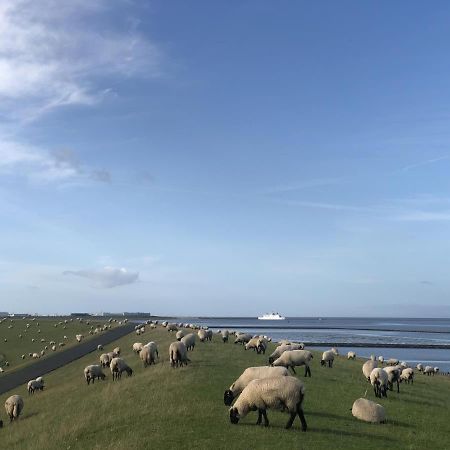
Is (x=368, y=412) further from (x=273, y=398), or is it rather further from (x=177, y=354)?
(x=177, y=354)

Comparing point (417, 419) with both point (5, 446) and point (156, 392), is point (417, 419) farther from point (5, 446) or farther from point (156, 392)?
point (5, 446)

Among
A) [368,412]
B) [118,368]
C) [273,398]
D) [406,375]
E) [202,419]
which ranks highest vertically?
[273,398]

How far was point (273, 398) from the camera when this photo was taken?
18.1 metres

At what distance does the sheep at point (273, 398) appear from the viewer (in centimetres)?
Result: 1783

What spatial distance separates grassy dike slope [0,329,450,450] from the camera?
17.5m

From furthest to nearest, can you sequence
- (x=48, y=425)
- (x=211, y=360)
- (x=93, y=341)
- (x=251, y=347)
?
(x=93, y=341) < (x=251, y=347) < (x=211, y=360) < (x=48, y=425)

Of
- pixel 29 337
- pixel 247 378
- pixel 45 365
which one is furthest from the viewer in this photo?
pixel 29 337

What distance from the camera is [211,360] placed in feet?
122

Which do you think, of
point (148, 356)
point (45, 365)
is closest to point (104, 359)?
point (148, 356)

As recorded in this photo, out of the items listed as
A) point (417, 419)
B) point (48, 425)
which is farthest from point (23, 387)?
point (417, 419)

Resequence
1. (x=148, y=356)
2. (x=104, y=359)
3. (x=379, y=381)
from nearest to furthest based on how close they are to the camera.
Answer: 1. (x=379, y=381)
2. (x=148, y=356)
3. (x=104, y=359)

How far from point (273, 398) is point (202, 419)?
11.1 feet

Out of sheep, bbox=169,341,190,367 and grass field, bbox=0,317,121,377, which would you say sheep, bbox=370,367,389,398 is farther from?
grass field, bbox=0,317,121,377

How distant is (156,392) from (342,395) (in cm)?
1000
